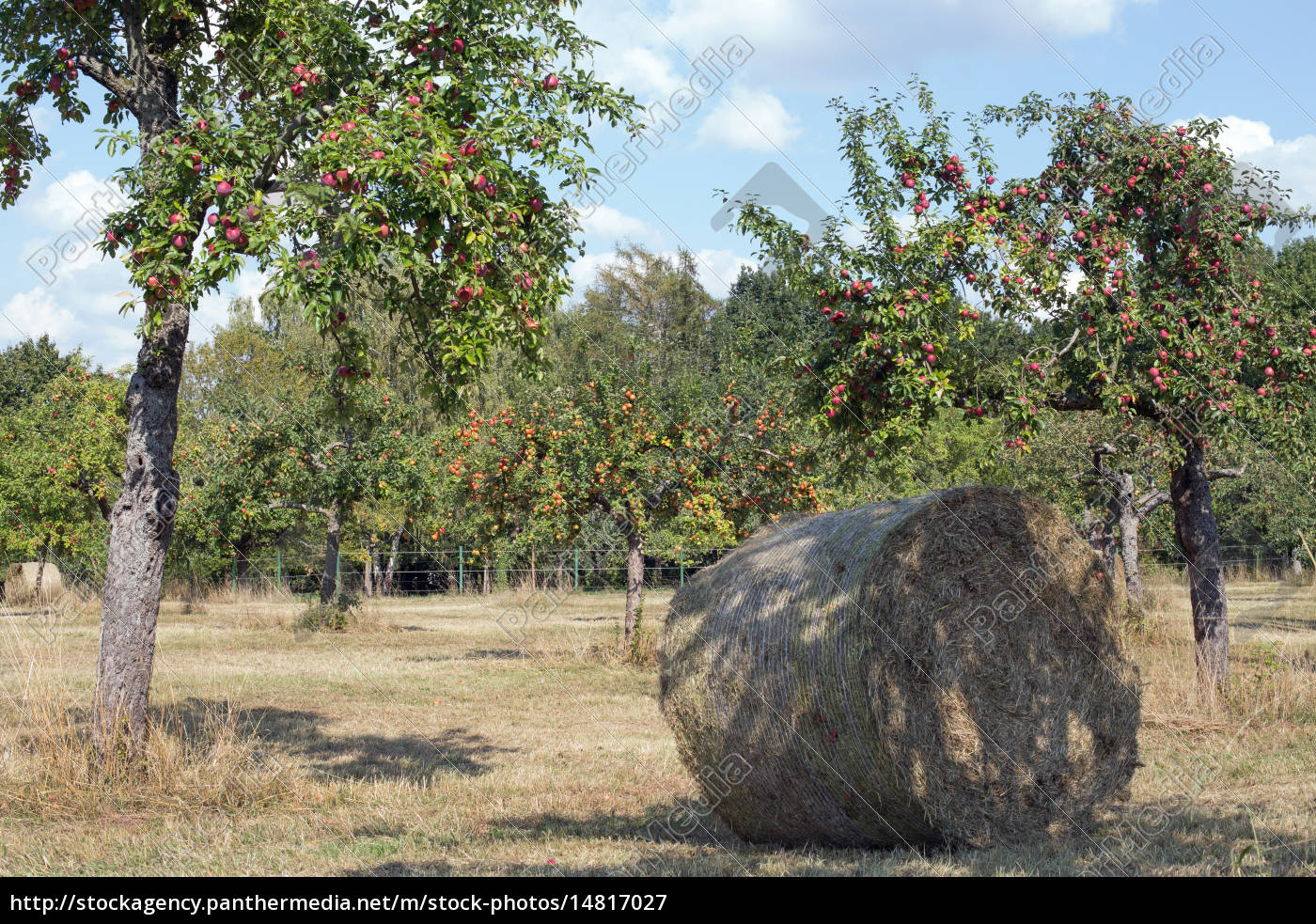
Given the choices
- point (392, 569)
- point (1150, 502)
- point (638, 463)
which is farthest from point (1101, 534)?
point (392, 569)

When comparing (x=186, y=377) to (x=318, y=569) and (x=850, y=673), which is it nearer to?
(x=318, y=569)

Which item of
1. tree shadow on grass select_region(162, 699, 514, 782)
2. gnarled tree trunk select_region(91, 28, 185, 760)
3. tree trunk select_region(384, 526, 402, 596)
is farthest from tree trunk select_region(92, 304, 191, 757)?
tree trunk select_region(384, 526, 402, 596)

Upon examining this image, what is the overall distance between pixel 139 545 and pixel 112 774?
172cm

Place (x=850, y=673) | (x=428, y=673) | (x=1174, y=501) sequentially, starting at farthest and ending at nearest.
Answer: (x=428, y=673), (x=1174, y=501), (x=850, y=673)

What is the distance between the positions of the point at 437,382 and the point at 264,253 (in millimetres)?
1846

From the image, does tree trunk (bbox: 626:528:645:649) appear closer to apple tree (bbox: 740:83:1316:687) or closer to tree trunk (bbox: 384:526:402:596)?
apple tree (bbox: 740:83:1316:687)

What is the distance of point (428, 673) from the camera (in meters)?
16.5

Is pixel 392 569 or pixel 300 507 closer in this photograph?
pixel 300 507

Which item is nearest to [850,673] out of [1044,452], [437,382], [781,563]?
[781,563]

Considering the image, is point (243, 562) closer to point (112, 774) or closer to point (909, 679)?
point (112, 774)

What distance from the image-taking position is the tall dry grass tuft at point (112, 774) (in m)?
7.25

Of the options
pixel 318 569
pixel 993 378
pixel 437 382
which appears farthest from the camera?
pixel 318 569

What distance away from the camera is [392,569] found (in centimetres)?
3856

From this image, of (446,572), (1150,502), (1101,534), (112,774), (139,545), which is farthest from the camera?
(446,572)
